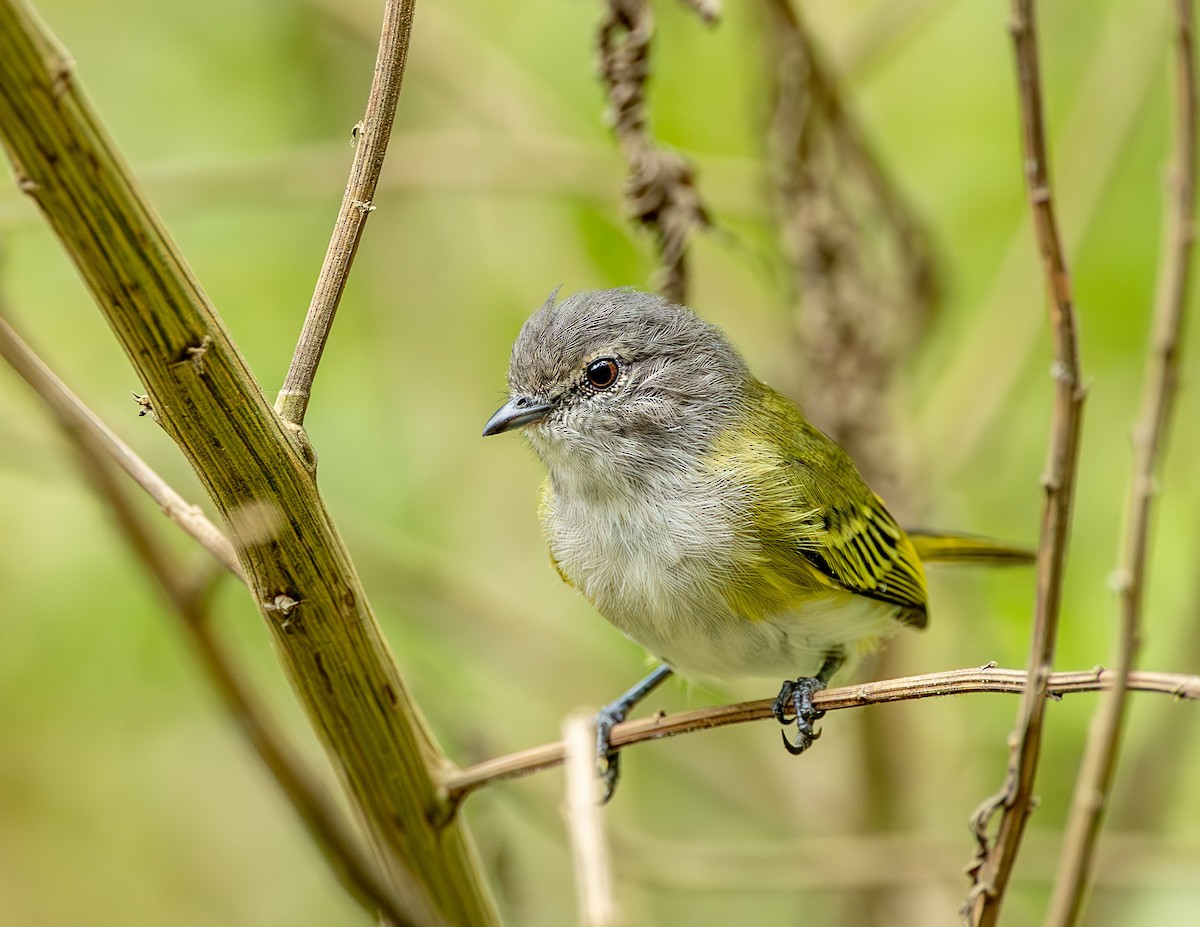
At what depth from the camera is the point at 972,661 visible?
4.18 metres

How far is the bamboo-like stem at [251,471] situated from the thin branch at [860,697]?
0.33ft

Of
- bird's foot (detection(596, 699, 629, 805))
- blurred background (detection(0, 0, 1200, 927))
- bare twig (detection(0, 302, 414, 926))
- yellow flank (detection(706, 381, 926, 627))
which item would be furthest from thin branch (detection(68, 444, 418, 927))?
blurred background (detection(0, 0, 1200, 927))

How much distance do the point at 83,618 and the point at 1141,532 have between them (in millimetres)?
3585

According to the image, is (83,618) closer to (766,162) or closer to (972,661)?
(766,162)

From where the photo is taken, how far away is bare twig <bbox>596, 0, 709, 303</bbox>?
2.79m

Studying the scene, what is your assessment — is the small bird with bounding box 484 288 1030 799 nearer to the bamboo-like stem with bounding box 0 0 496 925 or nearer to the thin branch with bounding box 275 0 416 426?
the bamboo-like stem with bounding box 0 0 496 925

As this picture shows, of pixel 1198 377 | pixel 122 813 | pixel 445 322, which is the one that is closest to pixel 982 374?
pixel 1198 377

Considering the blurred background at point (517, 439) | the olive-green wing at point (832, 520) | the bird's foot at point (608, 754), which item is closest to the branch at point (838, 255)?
the blurred background at point (517, 439)

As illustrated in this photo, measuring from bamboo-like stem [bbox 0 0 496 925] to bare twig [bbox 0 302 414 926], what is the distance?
0.30 feet

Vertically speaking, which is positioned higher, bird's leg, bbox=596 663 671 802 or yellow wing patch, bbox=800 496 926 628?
yellow wing patch, bbox=800 496 926 628

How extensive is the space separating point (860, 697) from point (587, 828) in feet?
1.55

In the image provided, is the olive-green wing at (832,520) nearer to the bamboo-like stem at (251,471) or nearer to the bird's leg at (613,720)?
the bird's leg at (613,720)

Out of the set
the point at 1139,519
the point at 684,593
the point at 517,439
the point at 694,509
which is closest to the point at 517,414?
the point at 694,509

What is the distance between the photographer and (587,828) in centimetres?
187
